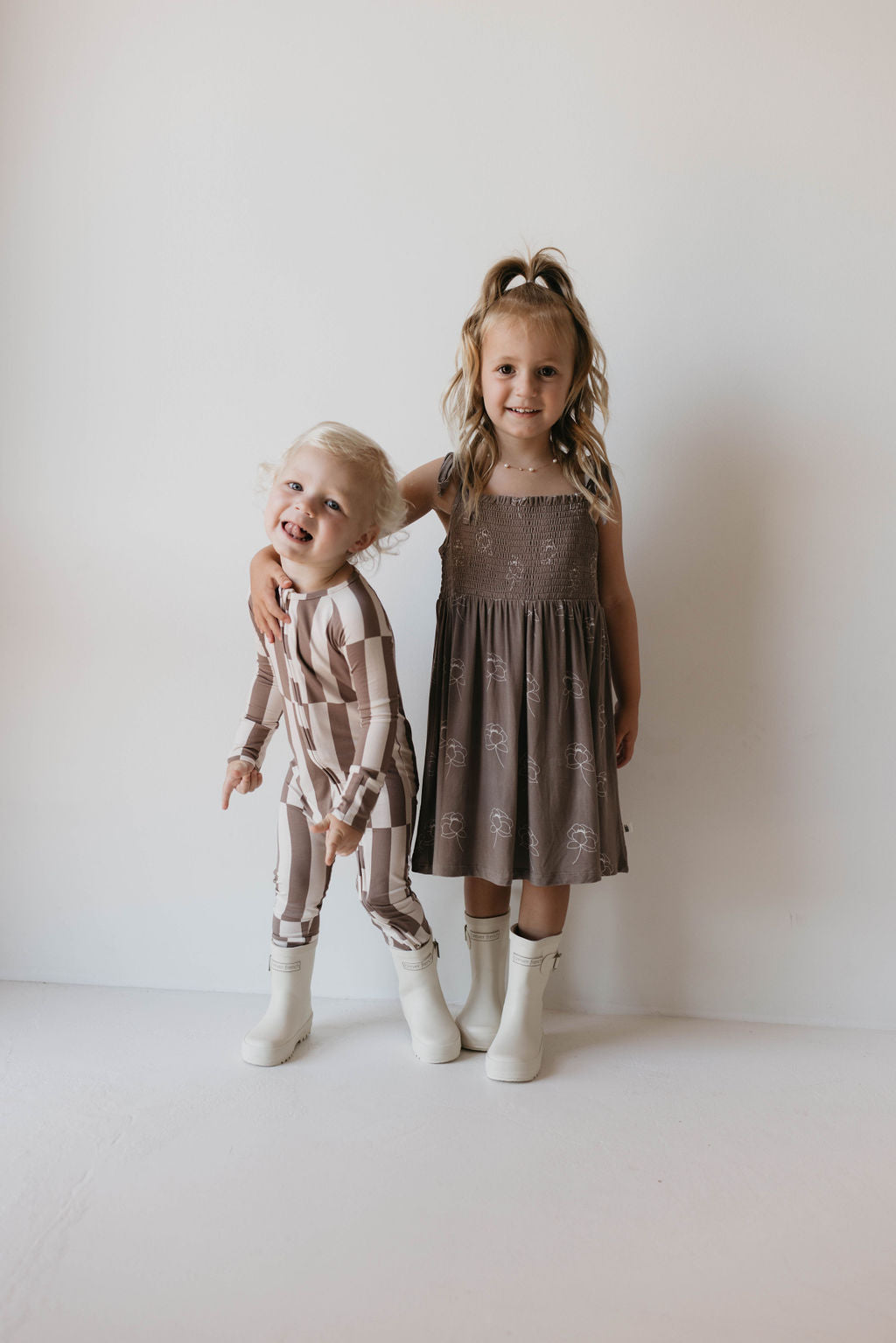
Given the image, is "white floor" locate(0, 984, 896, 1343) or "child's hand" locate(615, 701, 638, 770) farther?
"child's hand" locate(615, 701, 638, 770)

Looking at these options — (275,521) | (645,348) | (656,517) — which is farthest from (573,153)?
(275,521)

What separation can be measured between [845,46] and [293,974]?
1.55 metres

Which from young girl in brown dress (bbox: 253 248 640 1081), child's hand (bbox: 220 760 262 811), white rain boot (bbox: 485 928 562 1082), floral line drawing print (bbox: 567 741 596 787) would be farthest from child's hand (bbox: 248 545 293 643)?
white rain boot (bbox: 485 928 562 1082)

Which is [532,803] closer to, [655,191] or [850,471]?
[850,471]

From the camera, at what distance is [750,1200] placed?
1.11 metres

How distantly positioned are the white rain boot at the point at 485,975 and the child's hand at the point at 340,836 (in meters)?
0.31

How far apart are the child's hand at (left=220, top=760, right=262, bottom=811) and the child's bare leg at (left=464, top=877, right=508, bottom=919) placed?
35 cm

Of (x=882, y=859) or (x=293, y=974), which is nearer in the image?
(x=293, y=974)

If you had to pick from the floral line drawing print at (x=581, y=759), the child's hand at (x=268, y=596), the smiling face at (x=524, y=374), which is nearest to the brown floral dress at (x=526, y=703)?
the floral line drawing print at (x=581, y=759)

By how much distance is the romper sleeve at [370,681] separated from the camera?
1.32 meters

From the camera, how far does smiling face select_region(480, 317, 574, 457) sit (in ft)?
4.36

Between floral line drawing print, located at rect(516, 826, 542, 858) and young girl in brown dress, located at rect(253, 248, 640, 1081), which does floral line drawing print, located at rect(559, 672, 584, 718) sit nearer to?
young girl in brown dress, located at rect(253, 248, 640, 1081)

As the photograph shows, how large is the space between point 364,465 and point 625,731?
1.82 ft

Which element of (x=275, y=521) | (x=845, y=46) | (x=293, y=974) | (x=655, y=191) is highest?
(x=845, y=46)
